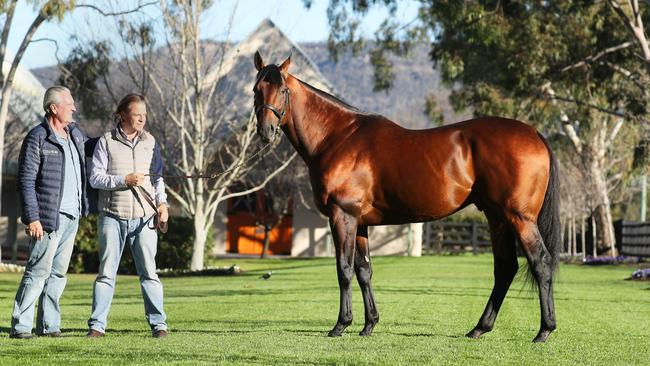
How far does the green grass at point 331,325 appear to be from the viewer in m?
8.01

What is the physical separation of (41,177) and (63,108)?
0.66 m

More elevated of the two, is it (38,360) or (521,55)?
(521,55)

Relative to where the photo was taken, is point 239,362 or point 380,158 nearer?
point 239,362

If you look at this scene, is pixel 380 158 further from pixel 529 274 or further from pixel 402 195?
pixel 529 274

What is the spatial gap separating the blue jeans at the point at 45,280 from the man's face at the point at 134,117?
3.29 feet

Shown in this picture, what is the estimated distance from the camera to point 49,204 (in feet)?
30.6

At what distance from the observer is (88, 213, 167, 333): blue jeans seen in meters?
9.59

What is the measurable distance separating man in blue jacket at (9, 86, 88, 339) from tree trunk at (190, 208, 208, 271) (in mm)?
17568

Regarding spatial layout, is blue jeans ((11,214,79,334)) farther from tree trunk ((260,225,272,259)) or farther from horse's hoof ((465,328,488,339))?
tree trunk ((260,225,272,259))

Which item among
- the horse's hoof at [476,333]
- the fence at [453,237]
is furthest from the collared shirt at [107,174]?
the fence at [453,237]

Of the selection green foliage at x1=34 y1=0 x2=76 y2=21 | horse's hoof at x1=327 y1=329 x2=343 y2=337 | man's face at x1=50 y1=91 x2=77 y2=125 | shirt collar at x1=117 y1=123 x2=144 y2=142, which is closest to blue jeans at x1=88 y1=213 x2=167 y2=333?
shirt collar at x1=117 y1=123 x2=144 y2=142

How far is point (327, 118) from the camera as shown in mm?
10062

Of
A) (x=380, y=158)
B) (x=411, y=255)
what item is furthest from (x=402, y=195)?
(x=411, y=255)

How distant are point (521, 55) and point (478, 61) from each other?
5.40 meters
